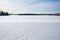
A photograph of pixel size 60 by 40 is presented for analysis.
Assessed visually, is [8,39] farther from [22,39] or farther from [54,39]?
[54,39]

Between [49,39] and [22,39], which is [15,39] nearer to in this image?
[22,39]

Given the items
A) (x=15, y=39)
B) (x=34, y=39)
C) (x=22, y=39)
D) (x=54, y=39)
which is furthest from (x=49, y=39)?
(x=15, y=39)

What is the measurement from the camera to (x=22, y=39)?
138 centimetres

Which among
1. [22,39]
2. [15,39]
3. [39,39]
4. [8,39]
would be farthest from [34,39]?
[8,39]

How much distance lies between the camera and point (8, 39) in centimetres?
138

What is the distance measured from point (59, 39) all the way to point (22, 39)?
56 cm

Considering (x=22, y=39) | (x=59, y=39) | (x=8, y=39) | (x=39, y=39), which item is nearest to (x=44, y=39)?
(x=39, y=39)

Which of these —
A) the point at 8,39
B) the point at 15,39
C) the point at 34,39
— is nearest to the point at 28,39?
the point at 34,39

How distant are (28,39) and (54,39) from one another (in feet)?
1.30

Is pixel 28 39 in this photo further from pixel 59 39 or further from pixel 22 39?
pixel 59 39

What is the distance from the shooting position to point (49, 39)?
1.37 meters

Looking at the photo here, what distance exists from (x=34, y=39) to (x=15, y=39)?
293 mm

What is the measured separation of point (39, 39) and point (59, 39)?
0.99 feet

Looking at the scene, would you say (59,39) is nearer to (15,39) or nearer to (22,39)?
(22,39)
